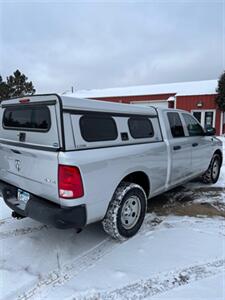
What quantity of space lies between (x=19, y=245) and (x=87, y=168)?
1.59m

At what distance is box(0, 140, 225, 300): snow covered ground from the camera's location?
2529 mm

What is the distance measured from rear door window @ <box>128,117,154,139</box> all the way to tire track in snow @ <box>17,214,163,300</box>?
4.82 feet

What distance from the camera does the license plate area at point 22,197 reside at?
3149mm

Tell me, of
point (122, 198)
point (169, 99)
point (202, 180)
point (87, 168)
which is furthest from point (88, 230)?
point (169, 99)

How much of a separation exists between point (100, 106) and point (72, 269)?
1994 millimetres

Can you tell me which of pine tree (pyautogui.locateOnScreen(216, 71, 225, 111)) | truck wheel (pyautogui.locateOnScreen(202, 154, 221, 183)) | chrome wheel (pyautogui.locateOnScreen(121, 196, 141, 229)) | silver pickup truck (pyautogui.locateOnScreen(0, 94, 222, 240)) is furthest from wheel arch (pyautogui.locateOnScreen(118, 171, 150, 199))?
pine tree (pyautogui.locateOnScreen(216, 71, 225, 111))

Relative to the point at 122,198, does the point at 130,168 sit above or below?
above

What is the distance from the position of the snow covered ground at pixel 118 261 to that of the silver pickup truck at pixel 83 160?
401 millimetres

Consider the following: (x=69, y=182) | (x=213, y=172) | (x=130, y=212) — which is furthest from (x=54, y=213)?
(x=213, y=172)

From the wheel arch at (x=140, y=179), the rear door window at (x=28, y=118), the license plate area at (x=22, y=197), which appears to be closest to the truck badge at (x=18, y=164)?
the license plate area at (x=22, y=197)

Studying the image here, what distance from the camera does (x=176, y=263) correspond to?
2.97m

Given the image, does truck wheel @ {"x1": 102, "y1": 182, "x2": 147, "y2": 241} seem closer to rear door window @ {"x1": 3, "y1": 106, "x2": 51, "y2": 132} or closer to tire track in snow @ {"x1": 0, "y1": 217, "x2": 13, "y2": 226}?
rear door window @ {"x1": 3, "y1": 106, "x2": 51, "y2": 132}

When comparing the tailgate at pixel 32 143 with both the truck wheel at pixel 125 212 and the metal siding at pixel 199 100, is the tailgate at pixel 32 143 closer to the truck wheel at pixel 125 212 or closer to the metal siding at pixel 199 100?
the truck wheel at pixel 125 212

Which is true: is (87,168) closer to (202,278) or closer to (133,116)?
(133,116)
